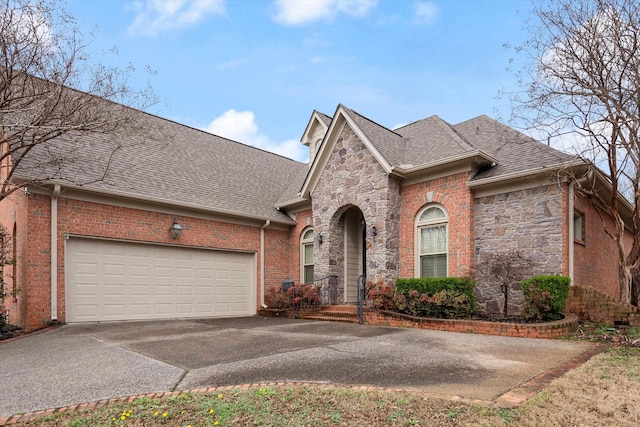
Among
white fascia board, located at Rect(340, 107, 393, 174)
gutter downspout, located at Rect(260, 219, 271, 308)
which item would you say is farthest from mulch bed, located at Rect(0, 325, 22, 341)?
white fascia board, located at Rect(340, 107, 393, 174)

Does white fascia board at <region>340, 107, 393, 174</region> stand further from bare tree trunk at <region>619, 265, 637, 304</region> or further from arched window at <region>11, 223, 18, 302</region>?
arched window at <region>11, 223, 18, 302</region>

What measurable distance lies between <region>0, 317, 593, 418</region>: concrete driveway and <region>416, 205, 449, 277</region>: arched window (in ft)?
9.54

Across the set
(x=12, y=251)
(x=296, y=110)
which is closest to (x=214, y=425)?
(x=12, y=251)

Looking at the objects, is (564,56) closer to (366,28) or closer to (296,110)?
(366,28)

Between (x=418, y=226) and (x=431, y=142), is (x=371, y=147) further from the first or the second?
(x=418, y=226)

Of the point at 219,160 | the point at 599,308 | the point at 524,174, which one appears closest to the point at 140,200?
the point at 219,160

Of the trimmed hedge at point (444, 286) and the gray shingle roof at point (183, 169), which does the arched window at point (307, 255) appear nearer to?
the gray shingle roof at point (183, 169)

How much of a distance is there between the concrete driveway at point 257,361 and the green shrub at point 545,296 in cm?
119

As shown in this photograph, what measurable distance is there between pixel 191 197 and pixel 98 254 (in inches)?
118

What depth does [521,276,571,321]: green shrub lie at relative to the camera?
8289mm

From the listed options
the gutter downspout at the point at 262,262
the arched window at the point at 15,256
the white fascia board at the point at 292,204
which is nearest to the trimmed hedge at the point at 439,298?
the white fascia board at the point at 292,204

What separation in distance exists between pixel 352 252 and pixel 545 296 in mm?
A: 6422

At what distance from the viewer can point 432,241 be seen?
11.3 m

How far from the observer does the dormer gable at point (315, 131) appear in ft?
50.9
